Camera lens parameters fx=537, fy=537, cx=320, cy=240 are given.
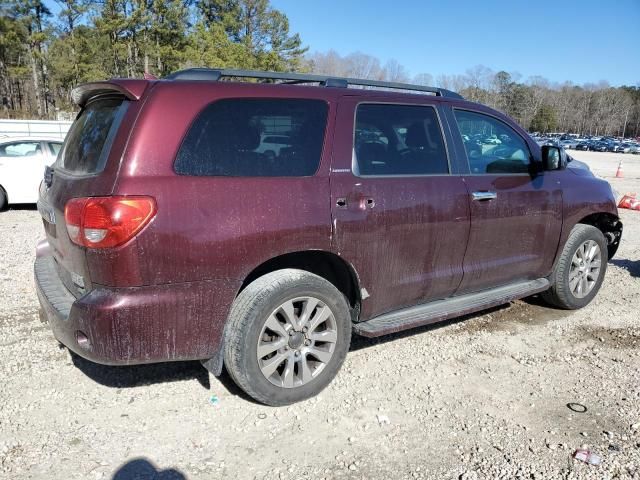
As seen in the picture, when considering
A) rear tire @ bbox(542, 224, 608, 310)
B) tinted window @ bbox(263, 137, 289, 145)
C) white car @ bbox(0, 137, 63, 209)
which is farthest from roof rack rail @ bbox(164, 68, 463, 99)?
white car @ bbox(0, 137, 63, 209)

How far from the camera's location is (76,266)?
2.82 meters

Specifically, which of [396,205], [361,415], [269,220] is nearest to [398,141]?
[396,205]

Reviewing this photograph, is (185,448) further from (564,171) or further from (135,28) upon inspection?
(135,28)

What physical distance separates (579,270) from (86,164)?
4.24 metres

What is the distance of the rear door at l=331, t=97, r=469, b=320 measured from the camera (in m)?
3.28

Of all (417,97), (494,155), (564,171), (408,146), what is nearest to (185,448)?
(408,146)

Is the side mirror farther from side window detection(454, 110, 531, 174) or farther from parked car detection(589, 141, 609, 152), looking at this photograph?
parked car detection(589, 141, 609, 152)

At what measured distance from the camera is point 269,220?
2.94 m

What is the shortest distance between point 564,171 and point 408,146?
70.2 inches

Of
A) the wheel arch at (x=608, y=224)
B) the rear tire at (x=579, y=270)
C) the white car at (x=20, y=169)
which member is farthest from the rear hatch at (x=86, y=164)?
the white car at (x=20, y=169)

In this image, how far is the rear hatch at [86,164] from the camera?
2.73 metres

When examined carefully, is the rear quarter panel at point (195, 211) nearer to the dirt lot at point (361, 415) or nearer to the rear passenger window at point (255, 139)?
the rear passenger window at point (255, 139)

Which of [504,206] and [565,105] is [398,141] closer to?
[504,206]

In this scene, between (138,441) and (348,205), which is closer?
(138,441)
